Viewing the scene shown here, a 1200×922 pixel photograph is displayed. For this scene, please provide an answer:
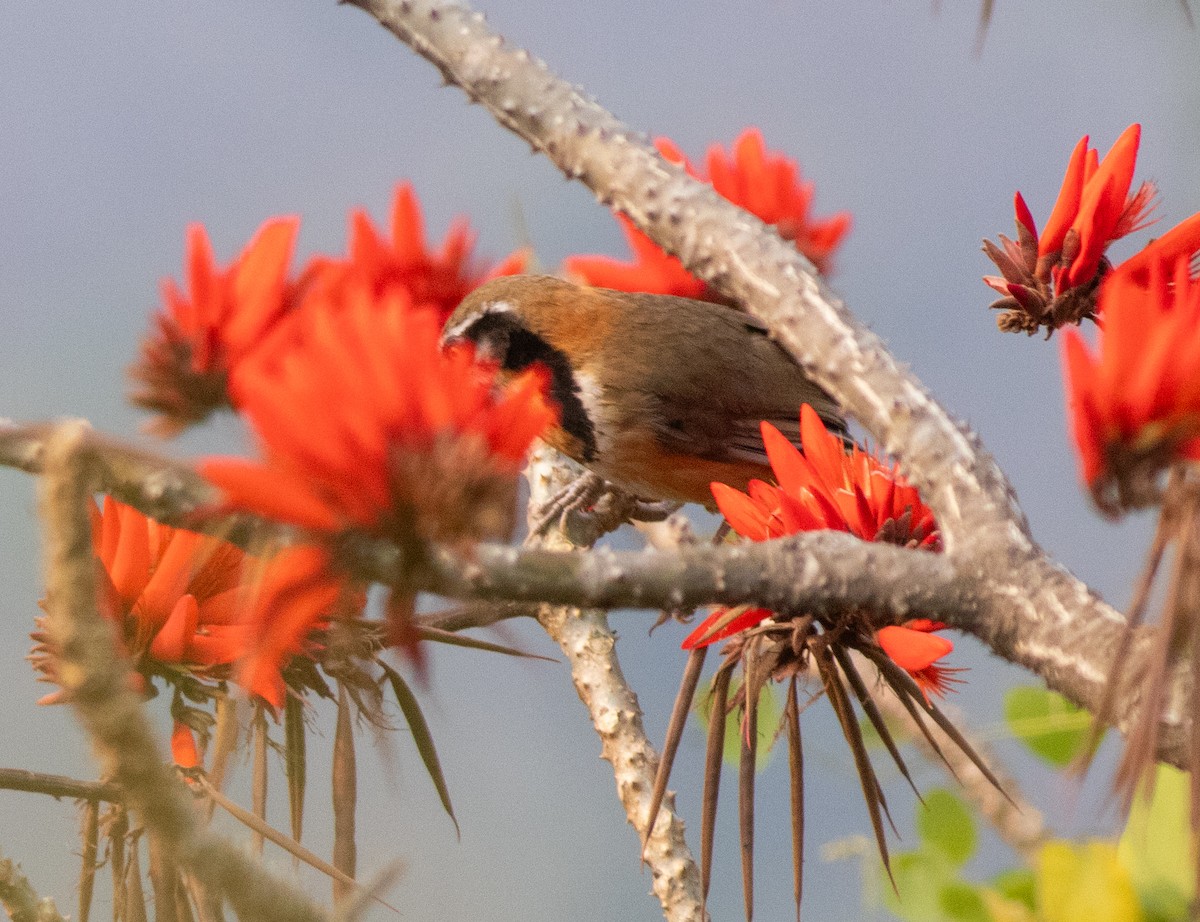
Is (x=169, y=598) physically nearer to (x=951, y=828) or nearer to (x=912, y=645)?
(x=912, y=645)

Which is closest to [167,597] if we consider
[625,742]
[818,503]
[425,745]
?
[425,745]

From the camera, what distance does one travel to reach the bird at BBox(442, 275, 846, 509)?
1235 millimetres

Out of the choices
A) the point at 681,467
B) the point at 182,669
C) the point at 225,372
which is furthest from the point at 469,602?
the point at 681,467

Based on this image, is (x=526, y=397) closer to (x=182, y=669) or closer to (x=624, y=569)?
(x=624, y=569)

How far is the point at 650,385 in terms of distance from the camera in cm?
131

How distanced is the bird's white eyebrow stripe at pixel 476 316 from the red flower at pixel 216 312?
37 centimetres

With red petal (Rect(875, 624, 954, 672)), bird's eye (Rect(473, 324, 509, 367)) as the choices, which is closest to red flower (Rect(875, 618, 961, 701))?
red petal (Rect(875, 624, 954, 672))

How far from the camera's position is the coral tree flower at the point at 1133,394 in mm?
414

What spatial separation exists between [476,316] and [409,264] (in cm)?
38

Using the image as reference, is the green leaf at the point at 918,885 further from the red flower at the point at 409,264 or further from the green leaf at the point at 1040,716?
the red flower at the point at 409,264

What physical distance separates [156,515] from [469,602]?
3.8 inches

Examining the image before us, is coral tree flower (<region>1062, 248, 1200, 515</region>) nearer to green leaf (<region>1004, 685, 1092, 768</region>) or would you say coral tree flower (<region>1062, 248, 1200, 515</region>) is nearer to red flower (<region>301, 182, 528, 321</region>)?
red flower (<region>301, 182, 528, 321</region>)

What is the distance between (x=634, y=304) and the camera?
4.33 ft

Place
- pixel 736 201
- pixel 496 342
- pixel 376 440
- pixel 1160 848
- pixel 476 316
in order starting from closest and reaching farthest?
pixel 376 440
pixel 1160 848
pixel 736 201
pixel 476 316
pixel 496 342
